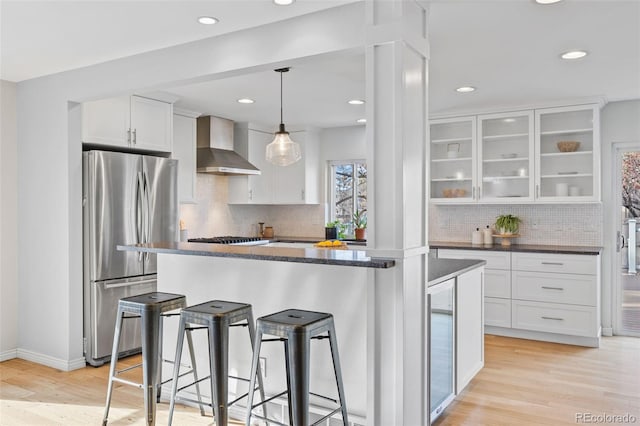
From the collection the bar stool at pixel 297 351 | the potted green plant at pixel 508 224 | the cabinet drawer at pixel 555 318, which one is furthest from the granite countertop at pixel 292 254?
the potted green plant at pixel 508 224

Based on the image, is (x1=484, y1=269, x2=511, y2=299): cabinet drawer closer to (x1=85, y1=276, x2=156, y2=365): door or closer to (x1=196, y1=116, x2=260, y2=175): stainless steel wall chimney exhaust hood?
(x1=196, y1=116, x2=260, y2=175): stainless steel wall chimney exhaust hood

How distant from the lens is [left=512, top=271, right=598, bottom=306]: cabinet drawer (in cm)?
466

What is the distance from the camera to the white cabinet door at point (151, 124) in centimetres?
436

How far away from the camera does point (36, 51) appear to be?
3.45 metres

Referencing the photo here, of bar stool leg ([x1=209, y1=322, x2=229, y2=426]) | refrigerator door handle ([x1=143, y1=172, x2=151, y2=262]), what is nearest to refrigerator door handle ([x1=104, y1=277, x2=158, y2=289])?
refrigerator door handle ([x1=143, y1=172, x2=151, y2=262])

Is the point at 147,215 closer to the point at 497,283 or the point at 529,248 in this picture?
the point at 497,283

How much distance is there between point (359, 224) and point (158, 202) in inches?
111

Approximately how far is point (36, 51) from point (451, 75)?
3.09 m

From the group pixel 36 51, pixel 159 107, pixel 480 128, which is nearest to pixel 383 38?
pixel 36 51

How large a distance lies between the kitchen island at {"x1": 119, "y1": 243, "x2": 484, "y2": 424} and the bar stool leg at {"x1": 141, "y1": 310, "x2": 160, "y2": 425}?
0.43 metres

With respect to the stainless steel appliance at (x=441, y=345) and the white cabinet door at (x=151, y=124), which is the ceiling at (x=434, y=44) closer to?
the white cabinet door at (x=151, y=124)

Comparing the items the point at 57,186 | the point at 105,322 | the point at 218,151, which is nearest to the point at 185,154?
the point at 218,151

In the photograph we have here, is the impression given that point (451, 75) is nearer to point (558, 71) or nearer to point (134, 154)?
point (558, 71)

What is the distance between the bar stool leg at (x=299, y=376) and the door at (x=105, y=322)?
7.94 ft
